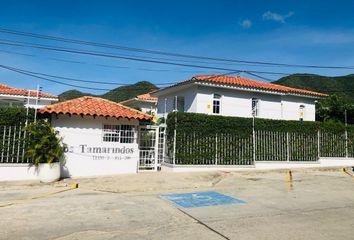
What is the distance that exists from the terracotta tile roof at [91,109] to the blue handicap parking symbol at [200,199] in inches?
209

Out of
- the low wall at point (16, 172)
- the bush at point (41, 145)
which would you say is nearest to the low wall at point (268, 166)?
the bush at point (41, 145)

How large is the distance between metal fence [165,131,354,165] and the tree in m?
9.69

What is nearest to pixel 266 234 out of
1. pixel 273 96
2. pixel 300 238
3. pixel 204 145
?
pixel 300 238

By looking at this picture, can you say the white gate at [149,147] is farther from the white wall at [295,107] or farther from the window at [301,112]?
the window at [301,112]

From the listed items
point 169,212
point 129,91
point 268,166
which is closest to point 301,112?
point 268,166

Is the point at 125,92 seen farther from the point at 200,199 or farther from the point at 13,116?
the point at 200,199

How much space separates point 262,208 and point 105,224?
3940 millimetres

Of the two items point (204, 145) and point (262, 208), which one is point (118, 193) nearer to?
point (262, 208)

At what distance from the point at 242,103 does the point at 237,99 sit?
515mm

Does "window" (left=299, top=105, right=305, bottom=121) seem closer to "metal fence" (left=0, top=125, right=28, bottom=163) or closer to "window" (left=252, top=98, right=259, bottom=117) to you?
"window" (left=252, top=98, right=259, bottom=117)

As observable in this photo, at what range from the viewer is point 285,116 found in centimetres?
2189

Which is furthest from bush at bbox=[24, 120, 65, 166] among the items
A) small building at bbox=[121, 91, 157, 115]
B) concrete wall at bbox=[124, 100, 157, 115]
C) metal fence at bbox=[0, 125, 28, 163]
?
concrete wall at bbox=[124, 100, 157, 115]

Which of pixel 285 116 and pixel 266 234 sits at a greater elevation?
pixel 285 116

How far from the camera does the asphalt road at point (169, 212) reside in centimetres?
522
